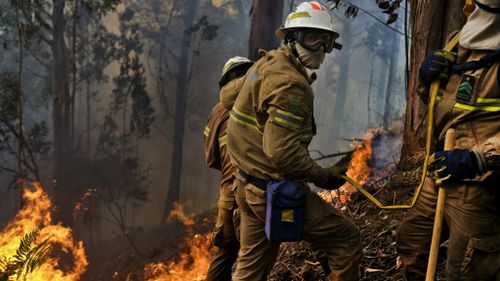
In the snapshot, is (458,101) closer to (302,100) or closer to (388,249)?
(302,100)

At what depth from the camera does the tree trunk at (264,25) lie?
10.1 meters

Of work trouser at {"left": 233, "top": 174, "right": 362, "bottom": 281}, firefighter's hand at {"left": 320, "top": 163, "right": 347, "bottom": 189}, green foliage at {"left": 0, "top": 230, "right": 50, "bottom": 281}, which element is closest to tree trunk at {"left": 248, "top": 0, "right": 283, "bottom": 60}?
green foliage at {"left": 0, "top": 230, "right": 50, "bottom": 281}

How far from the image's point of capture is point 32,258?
4.89 m

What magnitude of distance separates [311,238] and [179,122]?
22860 millimetres

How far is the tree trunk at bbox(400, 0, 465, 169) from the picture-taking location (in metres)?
4.88

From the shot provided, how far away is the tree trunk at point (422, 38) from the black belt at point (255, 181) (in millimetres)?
2940

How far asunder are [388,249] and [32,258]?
3958 millimetres

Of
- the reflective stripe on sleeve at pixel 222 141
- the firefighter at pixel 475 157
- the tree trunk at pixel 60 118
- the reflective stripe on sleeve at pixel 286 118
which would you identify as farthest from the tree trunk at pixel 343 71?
the reflective stripe on sleeve at pixel 286 118

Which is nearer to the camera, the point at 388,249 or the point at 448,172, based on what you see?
the point at 448,172

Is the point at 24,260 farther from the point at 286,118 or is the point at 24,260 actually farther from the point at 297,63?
the point at 297,63

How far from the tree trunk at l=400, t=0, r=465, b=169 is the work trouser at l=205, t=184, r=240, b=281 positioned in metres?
2.59

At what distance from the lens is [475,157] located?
255 centimetres

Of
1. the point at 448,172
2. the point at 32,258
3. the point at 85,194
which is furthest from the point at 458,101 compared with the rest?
the point at 85,194

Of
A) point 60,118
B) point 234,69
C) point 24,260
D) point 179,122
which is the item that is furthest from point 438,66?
point 179,122
